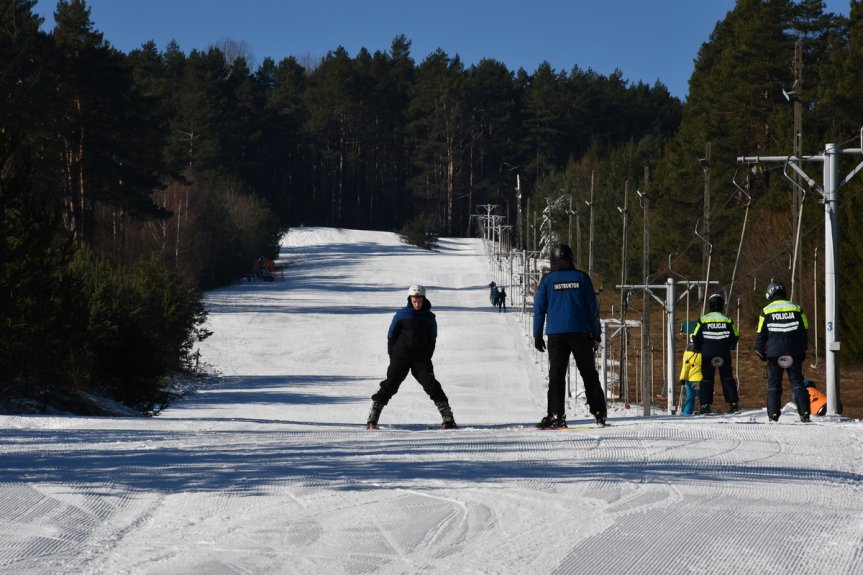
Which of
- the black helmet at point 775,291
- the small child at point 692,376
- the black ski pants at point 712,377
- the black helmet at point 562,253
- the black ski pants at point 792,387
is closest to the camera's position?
the black helmet at point 562,253

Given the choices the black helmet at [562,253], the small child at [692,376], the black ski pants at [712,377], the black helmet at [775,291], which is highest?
the black helmet at [562,253]

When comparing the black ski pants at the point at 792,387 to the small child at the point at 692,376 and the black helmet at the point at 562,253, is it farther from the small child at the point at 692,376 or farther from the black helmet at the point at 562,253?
the small child at the point at 692,376

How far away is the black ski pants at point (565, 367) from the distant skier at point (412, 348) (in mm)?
1809

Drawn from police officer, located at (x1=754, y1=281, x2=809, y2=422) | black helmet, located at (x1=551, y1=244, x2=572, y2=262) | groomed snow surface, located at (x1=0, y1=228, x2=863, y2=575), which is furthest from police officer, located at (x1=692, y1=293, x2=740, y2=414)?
black helmet, located at (x1=551, y1=244, x2=572, y2=262)

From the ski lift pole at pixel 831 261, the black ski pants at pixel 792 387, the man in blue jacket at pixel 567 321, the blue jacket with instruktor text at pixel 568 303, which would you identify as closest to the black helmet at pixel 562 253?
the man in blue jacket at pixel 567 321

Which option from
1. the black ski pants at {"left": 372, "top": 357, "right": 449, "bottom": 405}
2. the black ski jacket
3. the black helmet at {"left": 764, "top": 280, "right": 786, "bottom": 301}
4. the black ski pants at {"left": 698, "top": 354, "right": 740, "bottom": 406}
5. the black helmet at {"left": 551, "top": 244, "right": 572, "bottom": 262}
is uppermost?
the black helmet at {"left": 551, "top": 244, "right": 572, "bottom": 262}

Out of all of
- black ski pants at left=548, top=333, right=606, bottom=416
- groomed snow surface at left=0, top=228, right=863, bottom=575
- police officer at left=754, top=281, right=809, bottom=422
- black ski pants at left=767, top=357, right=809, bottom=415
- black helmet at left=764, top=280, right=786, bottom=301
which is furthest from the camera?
black helmet at left=764, top=280, right=786, bottom=301

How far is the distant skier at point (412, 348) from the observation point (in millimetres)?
13102

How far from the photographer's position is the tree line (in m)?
27.1

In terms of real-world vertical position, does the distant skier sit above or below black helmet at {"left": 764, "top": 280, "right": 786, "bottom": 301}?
below

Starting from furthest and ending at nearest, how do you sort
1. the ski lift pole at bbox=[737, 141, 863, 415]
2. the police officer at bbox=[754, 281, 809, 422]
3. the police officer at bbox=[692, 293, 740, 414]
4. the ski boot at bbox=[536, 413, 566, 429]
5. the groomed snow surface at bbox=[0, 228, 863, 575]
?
the ski lift pole at bbox=[737, 141, 863, 415], the police officer at bbox=[692, 293, 740, 414], the police officer at bbox=[754, 281, 809, 422], the ski boot at bbox=[536, 413, 566, 429], the groomed snow surface at bbox=[0, 228, 863, 575]

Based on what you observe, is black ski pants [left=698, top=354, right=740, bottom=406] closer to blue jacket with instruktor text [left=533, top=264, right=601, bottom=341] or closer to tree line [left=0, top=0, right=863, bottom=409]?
blue jacket with instruktor text [left=533, top=264, right=601, bottom=341]

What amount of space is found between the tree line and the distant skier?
932cm

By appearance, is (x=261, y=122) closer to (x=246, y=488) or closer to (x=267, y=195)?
(x=267, y=195)
